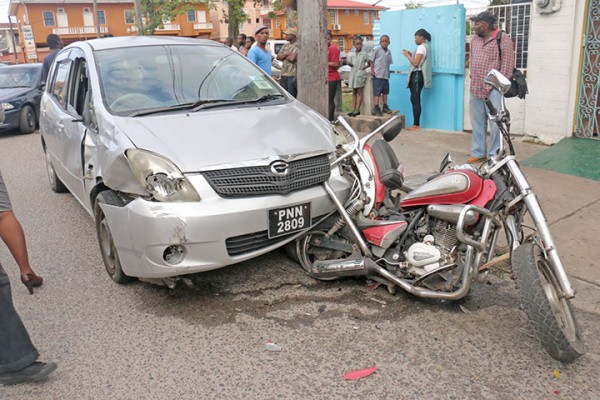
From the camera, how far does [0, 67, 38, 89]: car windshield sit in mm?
12773

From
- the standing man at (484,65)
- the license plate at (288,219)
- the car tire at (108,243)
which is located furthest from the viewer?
the standing man at (484,65)

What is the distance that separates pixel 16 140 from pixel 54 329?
9.23 metres

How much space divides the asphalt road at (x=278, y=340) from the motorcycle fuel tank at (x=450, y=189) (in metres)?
0.75

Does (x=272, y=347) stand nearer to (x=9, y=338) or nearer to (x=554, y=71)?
(x=9, y=338)

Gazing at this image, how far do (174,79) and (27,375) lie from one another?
2659mm

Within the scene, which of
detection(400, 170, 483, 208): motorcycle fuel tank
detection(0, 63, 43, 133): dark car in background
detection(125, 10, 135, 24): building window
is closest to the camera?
detection(400, 170, 483, 208): motorcycle fuel tank

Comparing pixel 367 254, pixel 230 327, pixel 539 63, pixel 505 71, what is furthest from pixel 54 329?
pixel 539 63

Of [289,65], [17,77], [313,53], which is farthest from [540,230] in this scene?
[17,77]

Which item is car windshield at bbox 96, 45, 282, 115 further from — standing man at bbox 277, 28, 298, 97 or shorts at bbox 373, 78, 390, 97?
shorts at bbox 373, 78, 390, 97

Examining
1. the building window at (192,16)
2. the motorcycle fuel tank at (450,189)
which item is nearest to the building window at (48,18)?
the building window at (192,16)

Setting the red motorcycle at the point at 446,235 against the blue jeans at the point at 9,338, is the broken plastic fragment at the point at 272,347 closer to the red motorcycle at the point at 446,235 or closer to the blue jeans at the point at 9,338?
the red motorcycle at the point at 446,235

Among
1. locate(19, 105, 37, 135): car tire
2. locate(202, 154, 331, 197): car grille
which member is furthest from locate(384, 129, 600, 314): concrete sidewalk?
locate(19, 105, 37, 135): car tire

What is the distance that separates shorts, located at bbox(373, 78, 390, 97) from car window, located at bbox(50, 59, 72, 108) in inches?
232

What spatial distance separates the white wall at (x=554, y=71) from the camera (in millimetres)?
7324
